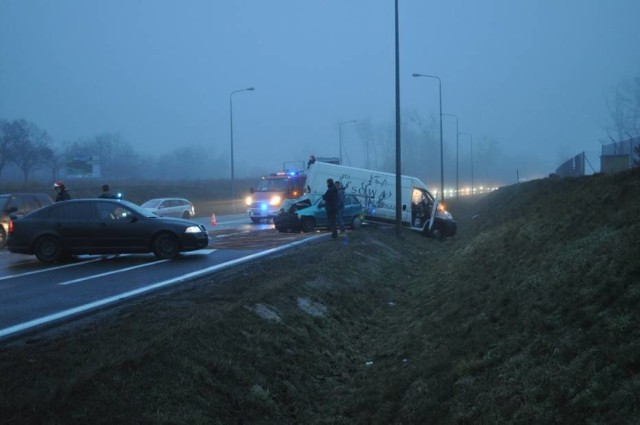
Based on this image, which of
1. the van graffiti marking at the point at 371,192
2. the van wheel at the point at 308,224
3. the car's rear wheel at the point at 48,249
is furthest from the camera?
the van graffiti marking at the point at 371,192

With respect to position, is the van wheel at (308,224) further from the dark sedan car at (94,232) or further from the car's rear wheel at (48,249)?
the car's rear wheel at (48,249)

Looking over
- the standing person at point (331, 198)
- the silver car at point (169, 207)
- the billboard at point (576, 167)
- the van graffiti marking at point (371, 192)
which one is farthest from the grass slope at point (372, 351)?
the silver car at point (169, 207)

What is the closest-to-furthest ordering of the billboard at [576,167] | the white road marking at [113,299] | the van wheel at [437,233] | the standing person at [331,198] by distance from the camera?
the white road marking at [113,299], the standing person at [331,198], the van wheel at [437,233], the billboard at [576,167]

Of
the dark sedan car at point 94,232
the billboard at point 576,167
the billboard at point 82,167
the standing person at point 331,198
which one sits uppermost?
the billboard at point 82,167

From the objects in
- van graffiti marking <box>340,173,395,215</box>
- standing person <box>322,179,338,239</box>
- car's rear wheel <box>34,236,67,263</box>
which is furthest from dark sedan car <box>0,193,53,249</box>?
van graffiti marking <box>340,173,395,215</box>

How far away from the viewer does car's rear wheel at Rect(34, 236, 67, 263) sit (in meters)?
14.6

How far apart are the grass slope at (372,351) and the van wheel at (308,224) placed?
1254cm

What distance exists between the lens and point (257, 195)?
3222 centimetres

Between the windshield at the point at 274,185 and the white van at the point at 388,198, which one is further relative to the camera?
the windshield at the point at 274,185

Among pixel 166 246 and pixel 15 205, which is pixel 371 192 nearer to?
pixel 166 246

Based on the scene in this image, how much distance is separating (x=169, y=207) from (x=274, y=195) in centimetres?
646

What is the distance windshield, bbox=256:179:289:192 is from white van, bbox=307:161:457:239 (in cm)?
484

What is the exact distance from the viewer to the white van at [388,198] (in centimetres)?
2695

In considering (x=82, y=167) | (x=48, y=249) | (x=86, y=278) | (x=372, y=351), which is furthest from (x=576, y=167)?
(x=82, y=167)
